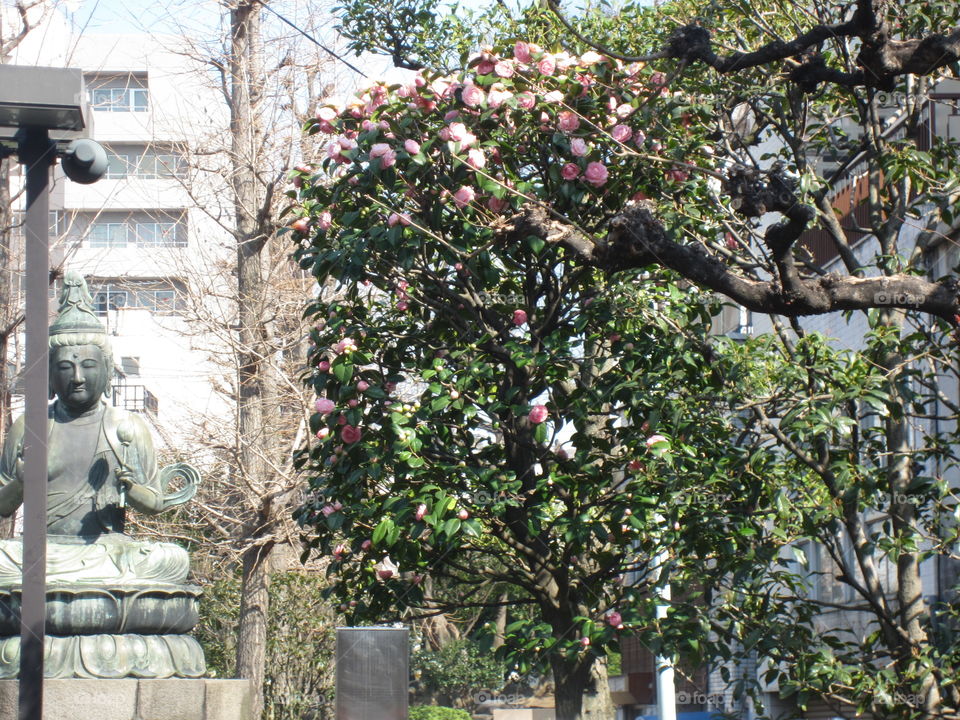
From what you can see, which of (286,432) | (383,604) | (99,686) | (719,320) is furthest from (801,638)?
(719,320)

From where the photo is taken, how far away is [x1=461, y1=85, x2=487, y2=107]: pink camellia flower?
30.9 ft

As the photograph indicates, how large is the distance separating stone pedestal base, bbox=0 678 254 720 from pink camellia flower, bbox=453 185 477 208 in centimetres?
358

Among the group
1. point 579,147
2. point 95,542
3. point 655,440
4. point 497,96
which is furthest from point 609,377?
point 95,542

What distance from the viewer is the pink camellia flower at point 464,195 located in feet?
30.4

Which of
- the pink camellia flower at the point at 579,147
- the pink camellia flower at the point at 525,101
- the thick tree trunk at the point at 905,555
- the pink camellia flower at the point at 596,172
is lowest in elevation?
the thick tree trunk at the point at 905,555

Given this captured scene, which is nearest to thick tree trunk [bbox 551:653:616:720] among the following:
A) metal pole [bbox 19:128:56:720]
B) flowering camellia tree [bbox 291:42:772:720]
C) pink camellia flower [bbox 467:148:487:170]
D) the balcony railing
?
flowering camellia tree [bbox 291:42:772:720]

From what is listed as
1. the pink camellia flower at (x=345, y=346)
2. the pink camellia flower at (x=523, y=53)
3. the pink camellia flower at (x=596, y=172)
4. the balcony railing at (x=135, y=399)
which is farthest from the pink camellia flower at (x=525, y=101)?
the balcony railing at (x=135, y=399)

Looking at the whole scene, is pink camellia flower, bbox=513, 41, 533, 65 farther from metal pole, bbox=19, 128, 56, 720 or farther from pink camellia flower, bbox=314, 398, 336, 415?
metal pole, bbox=19, 128, 56, 720

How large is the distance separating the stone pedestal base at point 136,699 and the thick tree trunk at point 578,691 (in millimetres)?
2476

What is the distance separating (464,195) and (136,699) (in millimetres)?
3950

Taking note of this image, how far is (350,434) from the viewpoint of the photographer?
959 cm

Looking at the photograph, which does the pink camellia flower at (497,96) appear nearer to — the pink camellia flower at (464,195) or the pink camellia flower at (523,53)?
the pink camellia flower at (523,53)

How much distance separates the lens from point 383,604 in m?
10.4

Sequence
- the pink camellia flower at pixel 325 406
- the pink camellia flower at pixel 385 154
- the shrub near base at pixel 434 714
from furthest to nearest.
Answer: the shrub near base at pixel 434 714 < the pink camellia flower at pixel 325 406 < the pink camellia flower at pixel 385 154
